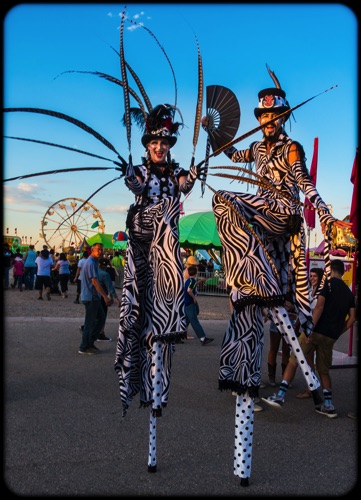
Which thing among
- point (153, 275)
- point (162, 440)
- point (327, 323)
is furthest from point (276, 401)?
point (153, 275)

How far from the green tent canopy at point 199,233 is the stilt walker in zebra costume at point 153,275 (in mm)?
15053

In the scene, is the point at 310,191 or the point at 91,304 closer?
the point at 310,191

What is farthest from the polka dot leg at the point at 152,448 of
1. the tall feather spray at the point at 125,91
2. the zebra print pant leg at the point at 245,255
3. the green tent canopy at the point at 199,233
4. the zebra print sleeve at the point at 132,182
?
the green tent canopy at the point at 199,233

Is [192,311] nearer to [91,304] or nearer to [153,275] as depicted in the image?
[91,304]

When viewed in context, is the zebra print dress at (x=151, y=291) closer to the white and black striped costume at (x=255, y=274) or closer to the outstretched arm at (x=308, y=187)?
the white and black striped costume at (x=255, y=274)

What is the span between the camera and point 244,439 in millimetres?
3254

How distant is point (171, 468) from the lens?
3.46 meters

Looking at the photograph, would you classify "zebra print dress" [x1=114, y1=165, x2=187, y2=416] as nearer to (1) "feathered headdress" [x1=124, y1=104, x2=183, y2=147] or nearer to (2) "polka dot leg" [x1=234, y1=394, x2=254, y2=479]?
(1) "feathered headdress" [x1=124, y1=104, x2=183, y2=147]

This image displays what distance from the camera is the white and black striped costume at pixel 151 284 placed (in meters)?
3.37

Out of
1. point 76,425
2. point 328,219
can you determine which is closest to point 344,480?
point 328,219

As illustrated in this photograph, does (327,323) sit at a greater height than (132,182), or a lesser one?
lesser

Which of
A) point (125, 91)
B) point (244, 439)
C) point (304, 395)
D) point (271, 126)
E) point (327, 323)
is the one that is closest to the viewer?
point (125, 91)

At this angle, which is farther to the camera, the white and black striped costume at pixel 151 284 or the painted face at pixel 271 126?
the painted face at pixel 271 126

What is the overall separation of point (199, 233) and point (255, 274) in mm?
16702
